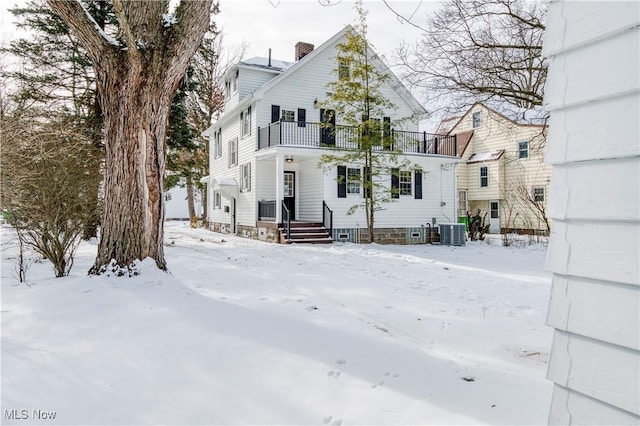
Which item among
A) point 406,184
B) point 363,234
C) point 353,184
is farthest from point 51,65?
point 406,184

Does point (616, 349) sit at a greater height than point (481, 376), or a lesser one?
greater

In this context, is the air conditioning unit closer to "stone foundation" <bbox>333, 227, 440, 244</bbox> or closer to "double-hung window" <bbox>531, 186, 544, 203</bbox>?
"stone foundation" <bbox>333, 227, 440, 244</bbox>

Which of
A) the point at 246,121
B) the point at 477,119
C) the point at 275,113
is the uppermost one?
the point at 477,119

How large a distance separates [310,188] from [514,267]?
8.97 metres

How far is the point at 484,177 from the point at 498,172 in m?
0.97

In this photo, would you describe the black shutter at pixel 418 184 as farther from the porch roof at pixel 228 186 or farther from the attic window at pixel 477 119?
the attic window at pixel 477 119

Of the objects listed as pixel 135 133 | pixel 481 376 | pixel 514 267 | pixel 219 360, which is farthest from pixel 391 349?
pixel 514 267

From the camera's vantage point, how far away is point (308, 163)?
16.6 meters

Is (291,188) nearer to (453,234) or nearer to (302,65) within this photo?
(302,65)

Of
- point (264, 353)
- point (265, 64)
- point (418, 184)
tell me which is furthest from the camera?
point (265, 64)

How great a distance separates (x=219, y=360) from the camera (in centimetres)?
297

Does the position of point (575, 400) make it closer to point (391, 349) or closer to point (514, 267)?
point (391, 349)

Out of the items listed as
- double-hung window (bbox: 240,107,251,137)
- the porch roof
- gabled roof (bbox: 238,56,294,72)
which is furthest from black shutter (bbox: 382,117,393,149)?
the porch roof

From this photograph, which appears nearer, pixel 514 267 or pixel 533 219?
pixel 514 267
